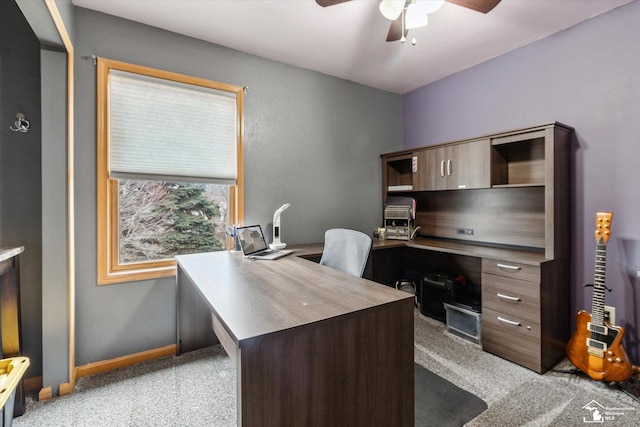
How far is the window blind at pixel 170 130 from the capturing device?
87.7 inches

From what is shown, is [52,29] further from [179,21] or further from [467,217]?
[467,217]

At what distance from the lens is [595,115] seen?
7.41ft

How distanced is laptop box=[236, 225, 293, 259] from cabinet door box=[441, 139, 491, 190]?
1.75m

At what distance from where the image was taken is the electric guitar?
6.25ft

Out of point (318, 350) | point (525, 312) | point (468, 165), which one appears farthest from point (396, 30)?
point (525, 312)

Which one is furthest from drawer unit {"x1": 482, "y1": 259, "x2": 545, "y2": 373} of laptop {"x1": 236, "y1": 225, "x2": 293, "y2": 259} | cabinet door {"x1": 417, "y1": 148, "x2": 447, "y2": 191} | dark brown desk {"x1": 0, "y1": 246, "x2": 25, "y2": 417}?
dark brown desk {"x1": 0, "y1": 246, "x2": 25, "y2": 417}

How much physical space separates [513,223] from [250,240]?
239 centimetres

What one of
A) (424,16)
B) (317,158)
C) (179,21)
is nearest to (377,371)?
(424,16)

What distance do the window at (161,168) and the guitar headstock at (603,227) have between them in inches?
108

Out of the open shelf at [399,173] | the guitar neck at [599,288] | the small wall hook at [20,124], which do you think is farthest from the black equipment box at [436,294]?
the small wall hook at [20,124]

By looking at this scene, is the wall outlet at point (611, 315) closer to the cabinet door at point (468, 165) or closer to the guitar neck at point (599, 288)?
the guitar neck at point (599, 288)

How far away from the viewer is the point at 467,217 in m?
3.11

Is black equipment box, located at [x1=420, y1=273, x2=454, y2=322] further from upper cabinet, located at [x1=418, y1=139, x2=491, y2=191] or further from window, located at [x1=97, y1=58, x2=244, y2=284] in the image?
window, located at [x1=97, y1=58, x2=244, y2=284]

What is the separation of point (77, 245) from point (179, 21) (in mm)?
1839
